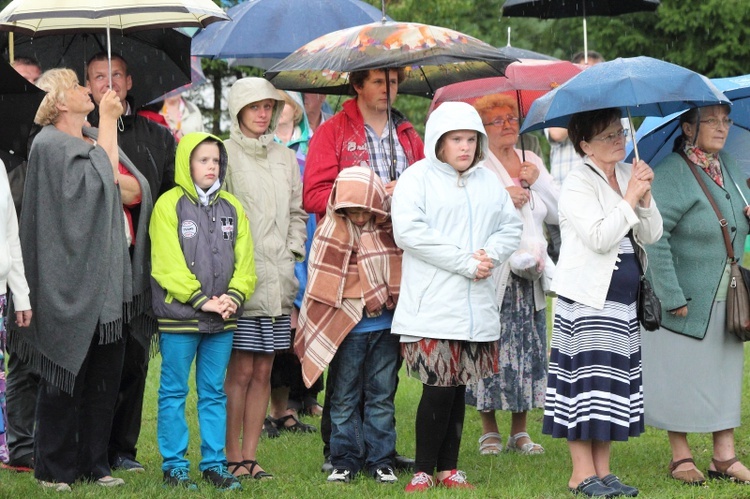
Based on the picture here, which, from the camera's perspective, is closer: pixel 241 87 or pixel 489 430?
pixel 241 87

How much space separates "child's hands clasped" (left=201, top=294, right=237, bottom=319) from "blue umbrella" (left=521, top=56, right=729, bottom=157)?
1.94 m

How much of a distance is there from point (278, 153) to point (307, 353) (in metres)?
1.21

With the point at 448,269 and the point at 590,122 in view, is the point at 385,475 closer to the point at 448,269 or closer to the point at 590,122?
the point at 448,269

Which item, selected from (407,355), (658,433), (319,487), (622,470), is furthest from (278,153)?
(658,433)

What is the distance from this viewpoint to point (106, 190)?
656cm

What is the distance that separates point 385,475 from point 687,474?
1740mm

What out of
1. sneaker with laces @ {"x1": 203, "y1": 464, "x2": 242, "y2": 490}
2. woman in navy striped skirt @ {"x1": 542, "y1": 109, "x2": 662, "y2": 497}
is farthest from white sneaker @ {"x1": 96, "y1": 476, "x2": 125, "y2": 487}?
woman in navy striped skirt @ {"x1": 542, "y1": 109, "x2": 662, "y2": 497}

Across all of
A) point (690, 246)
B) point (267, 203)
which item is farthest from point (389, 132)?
point (690, 246)

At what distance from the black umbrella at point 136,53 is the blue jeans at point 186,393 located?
5.30 feet

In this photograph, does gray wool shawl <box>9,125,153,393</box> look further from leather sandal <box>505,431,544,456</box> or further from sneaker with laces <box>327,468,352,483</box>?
leather sandal <box>505,431,544,456</box>

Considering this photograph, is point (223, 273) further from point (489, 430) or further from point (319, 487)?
point (489, 430)

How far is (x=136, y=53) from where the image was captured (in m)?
7.70

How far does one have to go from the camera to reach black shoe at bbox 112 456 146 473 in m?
7.47

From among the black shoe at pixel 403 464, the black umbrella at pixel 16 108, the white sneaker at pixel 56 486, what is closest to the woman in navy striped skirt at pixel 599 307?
the black shoe at pixel 403 464
